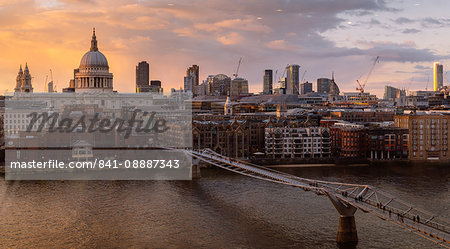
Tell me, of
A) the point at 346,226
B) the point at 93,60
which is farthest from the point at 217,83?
the point at 346,226

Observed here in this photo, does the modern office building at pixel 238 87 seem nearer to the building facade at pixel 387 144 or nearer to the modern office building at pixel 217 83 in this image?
the modern office building at pixel 217 83

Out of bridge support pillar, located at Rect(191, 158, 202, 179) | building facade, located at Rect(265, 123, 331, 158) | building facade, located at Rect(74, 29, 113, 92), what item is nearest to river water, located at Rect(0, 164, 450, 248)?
bridge support pillar, located at Rect(191, 158, 202, 179)

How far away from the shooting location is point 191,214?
2050cm

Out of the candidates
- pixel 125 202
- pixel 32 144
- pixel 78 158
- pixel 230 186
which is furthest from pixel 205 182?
pixel 32 144

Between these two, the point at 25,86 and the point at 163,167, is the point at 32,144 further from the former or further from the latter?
the point at 25,86

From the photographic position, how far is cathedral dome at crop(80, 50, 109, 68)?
2484 inches

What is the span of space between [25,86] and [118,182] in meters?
49.4

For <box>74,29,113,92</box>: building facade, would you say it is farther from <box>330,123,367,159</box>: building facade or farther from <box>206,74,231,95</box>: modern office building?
<box>206,74,231,95</box>: modern office building

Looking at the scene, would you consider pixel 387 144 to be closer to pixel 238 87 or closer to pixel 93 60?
pixel 93 60

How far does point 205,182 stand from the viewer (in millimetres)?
27875

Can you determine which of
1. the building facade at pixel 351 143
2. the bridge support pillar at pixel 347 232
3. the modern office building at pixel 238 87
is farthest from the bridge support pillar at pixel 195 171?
the modern office building at pixel 238 87

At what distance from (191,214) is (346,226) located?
6417mm

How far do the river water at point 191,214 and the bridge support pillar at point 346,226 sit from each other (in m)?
0.35

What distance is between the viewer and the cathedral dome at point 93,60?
6309 centimetres
